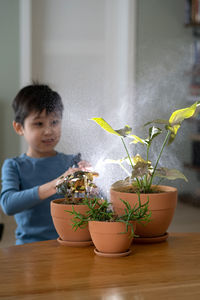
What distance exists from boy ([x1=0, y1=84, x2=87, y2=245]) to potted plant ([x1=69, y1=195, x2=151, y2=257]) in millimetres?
516

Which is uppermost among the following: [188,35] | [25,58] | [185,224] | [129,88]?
[188,35]

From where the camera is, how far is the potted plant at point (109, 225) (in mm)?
736

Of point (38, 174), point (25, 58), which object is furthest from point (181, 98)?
point (38, 174)

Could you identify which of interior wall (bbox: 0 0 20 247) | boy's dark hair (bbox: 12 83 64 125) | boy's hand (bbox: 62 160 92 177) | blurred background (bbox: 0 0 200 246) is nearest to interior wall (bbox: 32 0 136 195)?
blurred background (bbox: 0 0 200 246)

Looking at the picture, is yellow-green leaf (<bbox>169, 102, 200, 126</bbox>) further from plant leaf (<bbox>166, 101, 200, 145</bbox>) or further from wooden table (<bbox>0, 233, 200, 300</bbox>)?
wooden table (<bbox>0, 233, 200, 300</bbox>)

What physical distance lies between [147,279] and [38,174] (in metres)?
0.91

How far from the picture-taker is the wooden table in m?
0.59

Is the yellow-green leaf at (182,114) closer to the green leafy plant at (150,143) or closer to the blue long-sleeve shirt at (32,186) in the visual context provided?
the green leafy plant at (150,143)

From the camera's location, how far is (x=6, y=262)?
726mm

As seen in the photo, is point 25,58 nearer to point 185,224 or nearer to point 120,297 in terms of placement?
point 185,224

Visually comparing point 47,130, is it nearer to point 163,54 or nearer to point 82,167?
point 82,167

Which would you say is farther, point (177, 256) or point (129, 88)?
point (129, 88)

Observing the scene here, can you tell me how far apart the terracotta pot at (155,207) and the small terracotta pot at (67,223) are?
84 mm

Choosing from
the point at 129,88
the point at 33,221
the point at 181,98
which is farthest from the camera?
the point at 181,98
